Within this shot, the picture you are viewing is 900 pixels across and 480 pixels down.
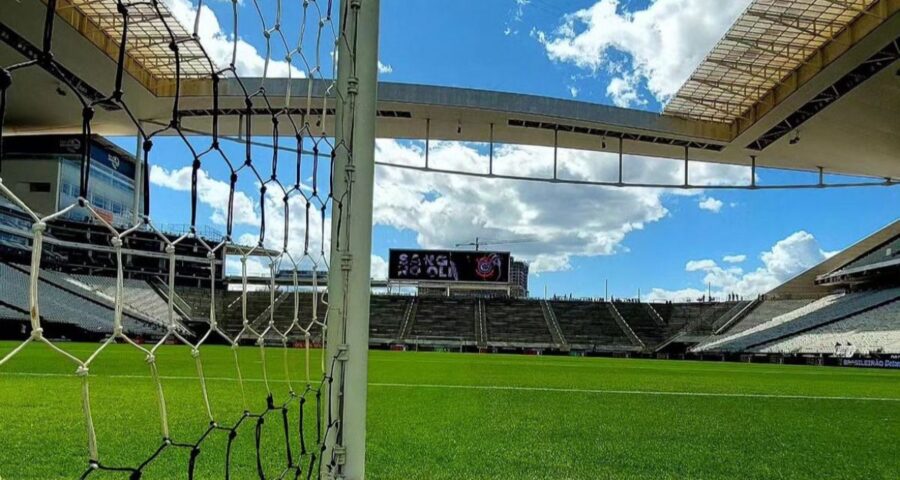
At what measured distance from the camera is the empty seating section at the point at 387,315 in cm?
3153

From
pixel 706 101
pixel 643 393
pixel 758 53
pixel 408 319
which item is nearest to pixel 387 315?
pixel 408 319

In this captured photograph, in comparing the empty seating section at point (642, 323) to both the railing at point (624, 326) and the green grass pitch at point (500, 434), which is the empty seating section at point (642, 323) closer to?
the railing at point (624, 326)

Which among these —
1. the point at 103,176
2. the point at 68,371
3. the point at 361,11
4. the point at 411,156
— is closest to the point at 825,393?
the point at 361,11

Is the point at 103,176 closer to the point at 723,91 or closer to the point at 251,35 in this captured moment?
the point at 723,91

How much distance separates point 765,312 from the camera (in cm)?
2984

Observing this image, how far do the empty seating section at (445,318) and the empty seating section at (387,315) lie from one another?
2.70ft

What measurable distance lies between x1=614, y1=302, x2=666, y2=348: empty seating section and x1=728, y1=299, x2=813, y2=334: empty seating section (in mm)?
3449

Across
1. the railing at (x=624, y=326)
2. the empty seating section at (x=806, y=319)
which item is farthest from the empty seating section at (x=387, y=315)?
the empty seating section at (x=806, y=319)

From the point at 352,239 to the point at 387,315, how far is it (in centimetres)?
3162

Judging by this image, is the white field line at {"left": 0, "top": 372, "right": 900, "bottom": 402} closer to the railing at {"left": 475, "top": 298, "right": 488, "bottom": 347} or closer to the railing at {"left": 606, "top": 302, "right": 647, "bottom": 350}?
the railing at {"left": 475, "top": 298, "right": 488, "bottom": 347}

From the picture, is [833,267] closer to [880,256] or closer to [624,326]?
[880,256]

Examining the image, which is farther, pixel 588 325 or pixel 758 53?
pixel 588 325

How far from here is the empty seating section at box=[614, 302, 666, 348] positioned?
102 feet

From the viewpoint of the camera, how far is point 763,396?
230 inches
